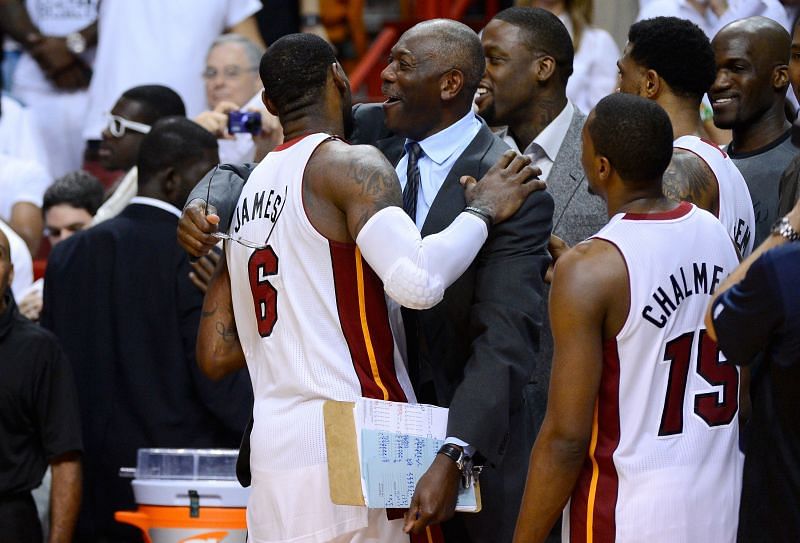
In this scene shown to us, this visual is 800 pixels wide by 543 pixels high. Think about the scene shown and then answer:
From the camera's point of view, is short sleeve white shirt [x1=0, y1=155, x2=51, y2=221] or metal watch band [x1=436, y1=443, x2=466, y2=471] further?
short sleeve white shirt [x1=0, y1=155, x2=51, y2=221]

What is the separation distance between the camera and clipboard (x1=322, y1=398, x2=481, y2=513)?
141 inches

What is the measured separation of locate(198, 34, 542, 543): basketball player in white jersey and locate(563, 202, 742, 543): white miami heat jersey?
0.49 metres

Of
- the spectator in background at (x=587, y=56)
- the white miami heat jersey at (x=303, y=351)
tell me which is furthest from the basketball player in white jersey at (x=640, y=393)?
the spectator in background at (x=587, y=56)

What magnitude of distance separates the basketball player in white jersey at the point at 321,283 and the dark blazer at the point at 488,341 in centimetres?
16

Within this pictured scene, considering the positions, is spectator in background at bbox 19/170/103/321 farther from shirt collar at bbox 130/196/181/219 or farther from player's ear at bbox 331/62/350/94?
player's ear at bbox 331/62/350/94

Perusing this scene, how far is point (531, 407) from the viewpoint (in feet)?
14.4

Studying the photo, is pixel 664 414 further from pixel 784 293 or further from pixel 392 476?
pixel 392 476

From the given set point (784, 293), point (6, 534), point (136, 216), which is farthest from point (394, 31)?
point (784, 293)

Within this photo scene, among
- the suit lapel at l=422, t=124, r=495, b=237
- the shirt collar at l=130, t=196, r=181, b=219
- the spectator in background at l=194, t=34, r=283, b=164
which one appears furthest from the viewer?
the spectator in background at l=194, t=34, r=283, b=164

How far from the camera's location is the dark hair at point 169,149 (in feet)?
19.0

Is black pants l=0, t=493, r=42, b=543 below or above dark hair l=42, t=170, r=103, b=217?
below

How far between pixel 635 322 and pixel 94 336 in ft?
10.1

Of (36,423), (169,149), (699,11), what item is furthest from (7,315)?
(699,11)

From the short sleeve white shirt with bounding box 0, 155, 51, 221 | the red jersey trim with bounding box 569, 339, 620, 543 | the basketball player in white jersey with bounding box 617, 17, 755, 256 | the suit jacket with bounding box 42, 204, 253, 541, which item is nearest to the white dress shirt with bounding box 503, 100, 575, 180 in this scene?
the basketball player in white jersey with bounding box 617, 17, 755, 256
